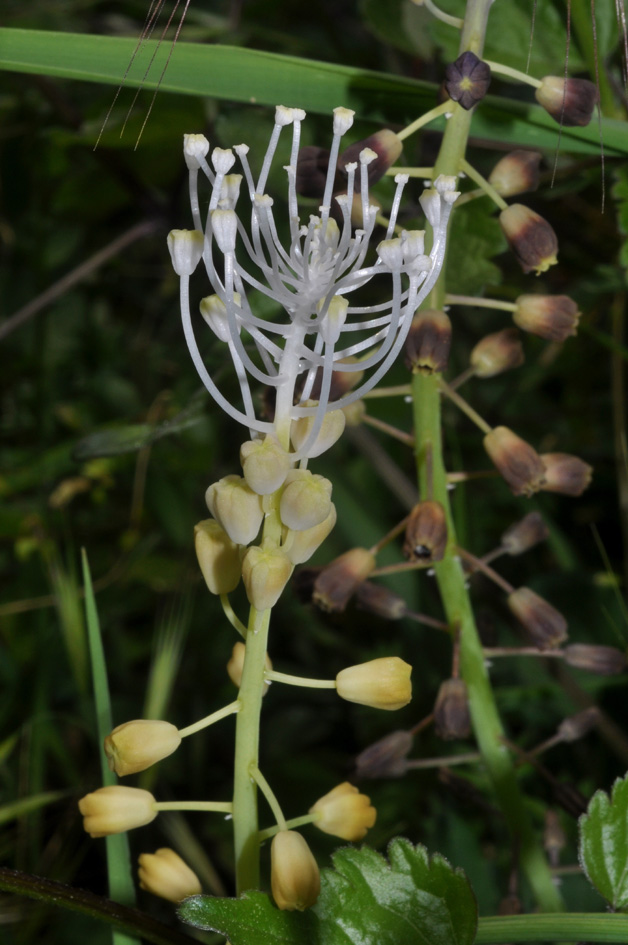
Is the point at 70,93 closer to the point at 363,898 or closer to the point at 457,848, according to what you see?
the point at 457,848

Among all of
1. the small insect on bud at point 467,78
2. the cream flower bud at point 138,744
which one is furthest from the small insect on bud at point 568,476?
the cream flower bud at point 138,744

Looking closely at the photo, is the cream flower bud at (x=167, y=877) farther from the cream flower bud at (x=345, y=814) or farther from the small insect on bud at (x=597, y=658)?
the small insect on bud at (x=597, y=658)

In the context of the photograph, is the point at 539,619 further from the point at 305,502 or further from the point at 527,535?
the point at 305,502

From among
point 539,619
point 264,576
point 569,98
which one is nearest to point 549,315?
point 569,98

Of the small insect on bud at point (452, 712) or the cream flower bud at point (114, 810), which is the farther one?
the small insect on bud at point (452, 712)

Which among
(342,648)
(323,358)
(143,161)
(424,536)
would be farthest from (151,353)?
(323,358)

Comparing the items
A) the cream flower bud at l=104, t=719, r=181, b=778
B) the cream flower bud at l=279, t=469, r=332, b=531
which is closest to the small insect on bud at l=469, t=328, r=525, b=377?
the cream flower bud at l=279, t=469, r=332, b=531
